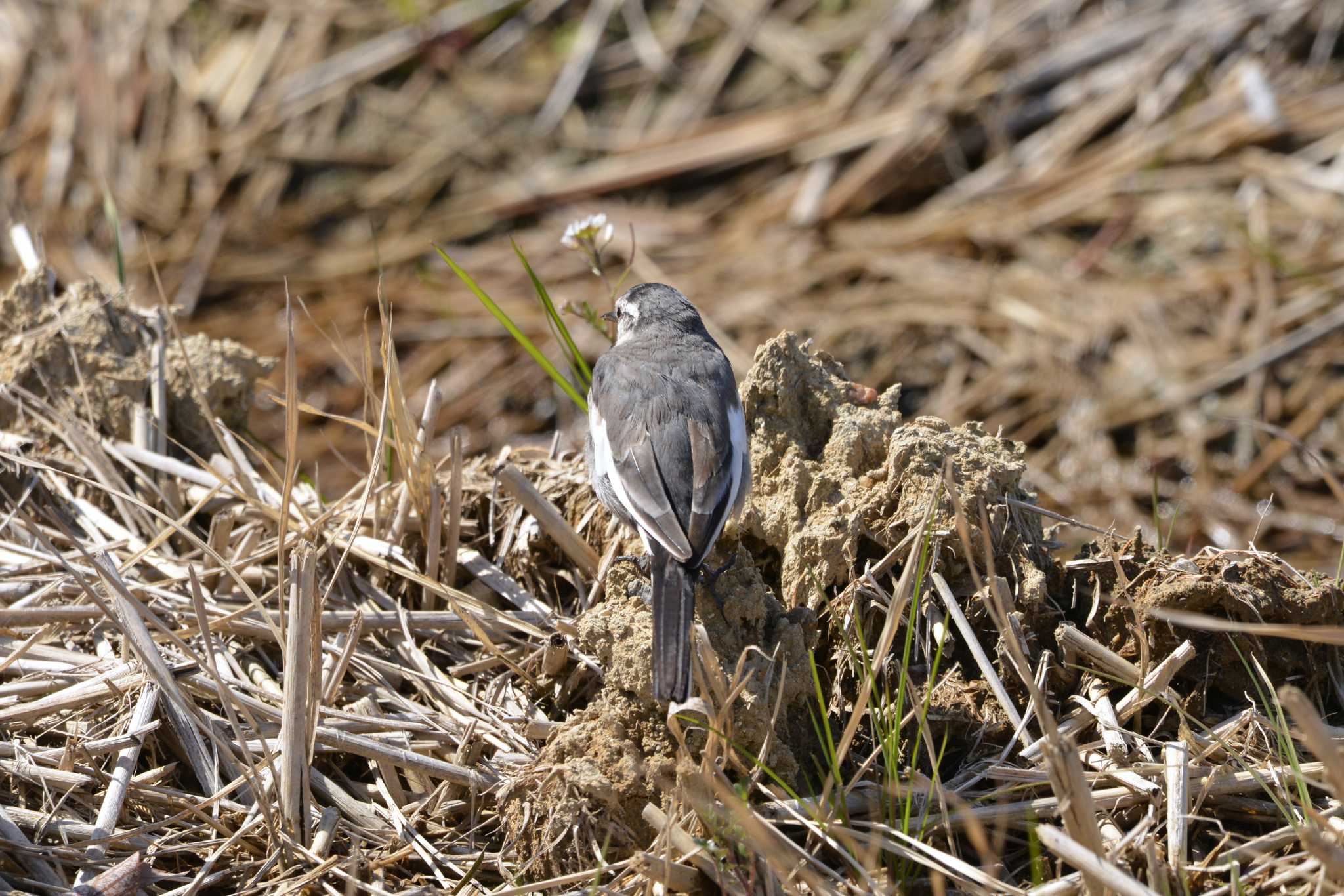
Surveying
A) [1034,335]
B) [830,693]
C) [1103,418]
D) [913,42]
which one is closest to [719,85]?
[913,42]

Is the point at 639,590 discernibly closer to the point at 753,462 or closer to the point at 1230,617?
the point at 753,462

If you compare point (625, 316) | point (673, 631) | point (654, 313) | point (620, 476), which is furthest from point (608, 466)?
point (625, 316)

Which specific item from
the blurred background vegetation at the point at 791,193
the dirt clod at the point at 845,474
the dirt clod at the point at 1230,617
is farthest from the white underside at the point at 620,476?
the blurred background vegetation at the point at 791,193

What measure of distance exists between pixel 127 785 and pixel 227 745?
0.78 feet

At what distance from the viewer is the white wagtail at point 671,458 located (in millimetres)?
3012

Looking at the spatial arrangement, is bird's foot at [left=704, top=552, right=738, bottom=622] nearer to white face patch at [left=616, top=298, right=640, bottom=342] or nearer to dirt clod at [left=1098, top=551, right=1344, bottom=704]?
dirt clod at [left=1098, top=551, right=1344, bottom=704]

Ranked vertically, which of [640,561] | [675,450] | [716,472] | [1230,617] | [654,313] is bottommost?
[1230,617]

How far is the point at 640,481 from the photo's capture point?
3.45m

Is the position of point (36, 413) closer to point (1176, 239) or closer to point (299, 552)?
point (299, 552)

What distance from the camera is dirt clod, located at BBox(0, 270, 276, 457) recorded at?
4.40 m

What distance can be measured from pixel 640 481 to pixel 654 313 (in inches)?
46.0

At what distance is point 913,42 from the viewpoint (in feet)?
28.9

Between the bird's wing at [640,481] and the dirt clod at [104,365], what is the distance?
4.96ft

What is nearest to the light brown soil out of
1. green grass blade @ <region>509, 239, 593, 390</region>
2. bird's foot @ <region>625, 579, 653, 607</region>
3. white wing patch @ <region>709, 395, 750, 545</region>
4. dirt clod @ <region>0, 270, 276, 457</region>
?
bird's foot @ <region>625, 579, 653, 607</region>
